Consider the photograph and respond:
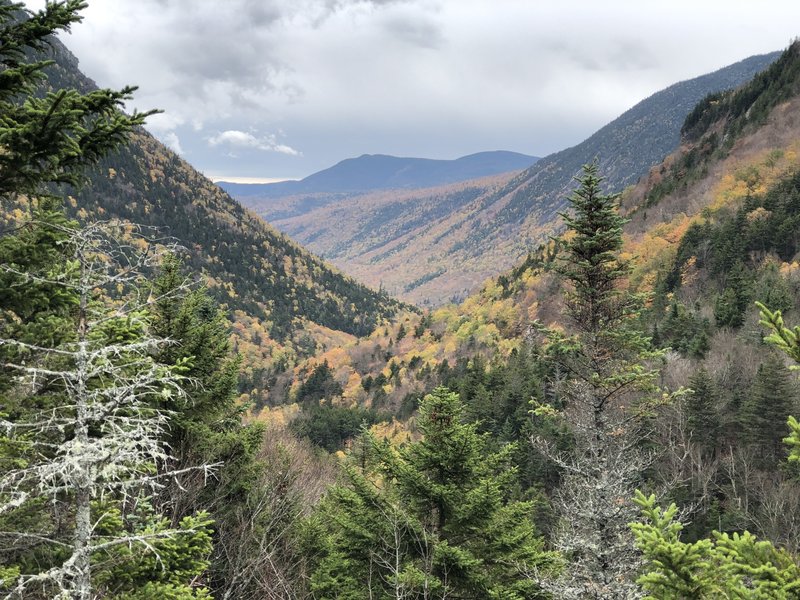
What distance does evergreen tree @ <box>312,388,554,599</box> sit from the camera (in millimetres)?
10273

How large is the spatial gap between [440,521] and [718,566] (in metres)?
7.78

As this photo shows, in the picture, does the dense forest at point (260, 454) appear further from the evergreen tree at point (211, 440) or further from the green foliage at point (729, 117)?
the green foliage at point (729, 117)

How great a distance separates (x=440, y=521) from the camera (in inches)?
429

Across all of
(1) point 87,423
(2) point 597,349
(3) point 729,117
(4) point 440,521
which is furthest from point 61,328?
(3) point 729,117

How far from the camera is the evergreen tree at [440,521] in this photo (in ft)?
33.7

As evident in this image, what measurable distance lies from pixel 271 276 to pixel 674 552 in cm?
20017

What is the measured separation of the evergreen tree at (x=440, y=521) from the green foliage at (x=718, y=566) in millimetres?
6508

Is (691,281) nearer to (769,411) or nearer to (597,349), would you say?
(769,411)

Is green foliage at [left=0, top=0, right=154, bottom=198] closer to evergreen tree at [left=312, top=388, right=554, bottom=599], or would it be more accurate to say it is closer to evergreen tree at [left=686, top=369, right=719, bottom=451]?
evergreen tree at [left=312, top=388, right=554, bottom=599]

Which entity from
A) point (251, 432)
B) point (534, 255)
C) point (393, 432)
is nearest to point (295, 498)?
point (251, 432)

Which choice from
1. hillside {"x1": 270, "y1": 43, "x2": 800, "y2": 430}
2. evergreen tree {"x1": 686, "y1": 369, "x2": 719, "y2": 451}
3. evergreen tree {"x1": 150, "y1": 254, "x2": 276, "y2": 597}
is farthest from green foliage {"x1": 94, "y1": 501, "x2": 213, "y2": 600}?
hillside {"x1": 270, "y1": 43, "x2": 800, "y2": 430}

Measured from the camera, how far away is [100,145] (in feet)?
18.1

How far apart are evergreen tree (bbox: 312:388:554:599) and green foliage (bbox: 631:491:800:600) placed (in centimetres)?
651

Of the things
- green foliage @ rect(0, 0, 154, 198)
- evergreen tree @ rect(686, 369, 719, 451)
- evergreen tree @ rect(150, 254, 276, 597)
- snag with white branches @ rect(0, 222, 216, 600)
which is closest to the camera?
snag with white branches @ rect(0, 222, 216, 600)
